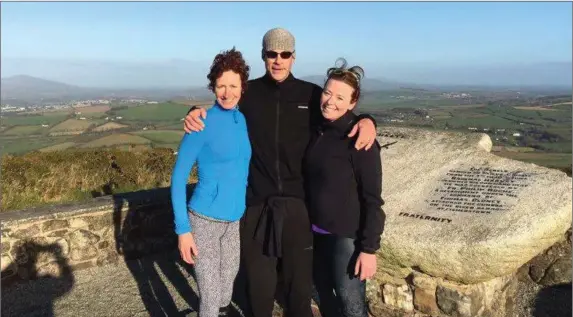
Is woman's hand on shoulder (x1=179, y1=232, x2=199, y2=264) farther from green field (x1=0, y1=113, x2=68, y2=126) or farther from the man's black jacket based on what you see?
green field (x1=0, y1=113, x2=68, y2=126)

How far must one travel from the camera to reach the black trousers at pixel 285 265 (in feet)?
8.94

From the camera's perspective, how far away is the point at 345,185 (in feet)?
8.35

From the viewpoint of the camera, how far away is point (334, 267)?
263cm

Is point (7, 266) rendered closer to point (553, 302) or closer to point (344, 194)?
point (344, 194)

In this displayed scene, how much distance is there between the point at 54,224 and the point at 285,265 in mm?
3360

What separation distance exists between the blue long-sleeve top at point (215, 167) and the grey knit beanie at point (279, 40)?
0.45 meters

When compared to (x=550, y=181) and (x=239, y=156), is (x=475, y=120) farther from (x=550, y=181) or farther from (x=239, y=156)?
(x=239, y=156)

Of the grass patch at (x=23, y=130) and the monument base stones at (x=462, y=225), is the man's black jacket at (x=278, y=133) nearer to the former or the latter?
the monument base stones at (x=462, y=225)

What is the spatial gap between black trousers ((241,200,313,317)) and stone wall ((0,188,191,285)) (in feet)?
9.97

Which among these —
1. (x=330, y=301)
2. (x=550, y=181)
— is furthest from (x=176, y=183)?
(x=550, y=181)

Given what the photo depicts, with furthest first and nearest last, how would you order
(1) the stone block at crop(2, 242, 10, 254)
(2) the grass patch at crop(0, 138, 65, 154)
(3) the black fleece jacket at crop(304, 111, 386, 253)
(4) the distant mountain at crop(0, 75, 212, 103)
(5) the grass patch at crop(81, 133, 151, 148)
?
(4) the distant mountain at crop(0, 75, 212, 103) → (5) the grass patch at crop(81, 133, 151, 148) → (2) the grass patch at crop(0, 138, 65, 154) → (1) the stone block at crop(2, 242, 10, 254) → (3) the black fleece jacket at crop(304, 111, 386, 253)

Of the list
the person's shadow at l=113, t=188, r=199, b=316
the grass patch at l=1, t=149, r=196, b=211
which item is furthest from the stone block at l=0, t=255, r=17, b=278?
the grass patch at l=1, t=149, r=196, b=211

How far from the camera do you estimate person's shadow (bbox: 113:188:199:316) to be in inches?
198

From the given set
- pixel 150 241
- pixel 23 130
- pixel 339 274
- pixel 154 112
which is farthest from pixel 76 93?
pixel 339 274
